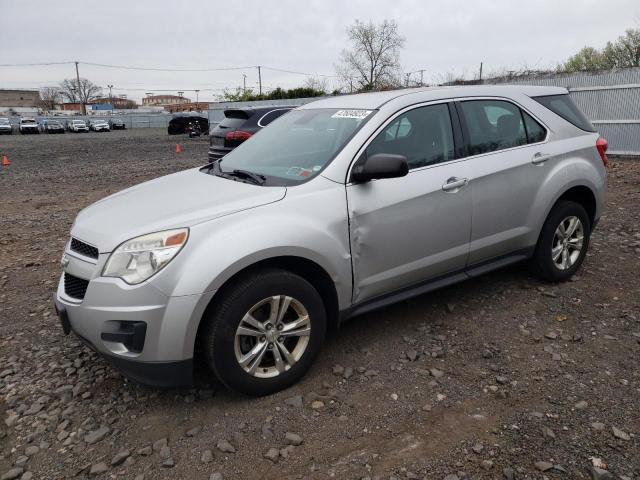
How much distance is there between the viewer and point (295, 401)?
293 centimetres

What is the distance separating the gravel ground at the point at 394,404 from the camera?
2.45 metres

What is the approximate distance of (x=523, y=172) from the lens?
3.89 m

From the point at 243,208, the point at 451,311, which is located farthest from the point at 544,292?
the point at 243,208

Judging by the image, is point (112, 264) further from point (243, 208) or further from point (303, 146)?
point (303, 146)

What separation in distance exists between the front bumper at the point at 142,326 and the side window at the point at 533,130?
2.91 m

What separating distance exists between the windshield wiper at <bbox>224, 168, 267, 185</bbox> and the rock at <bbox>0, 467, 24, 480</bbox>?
1.98 metres

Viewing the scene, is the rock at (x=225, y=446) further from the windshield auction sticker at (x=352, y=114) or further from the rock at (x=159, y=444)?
the windshield auction sticker at (x=352, y=114)

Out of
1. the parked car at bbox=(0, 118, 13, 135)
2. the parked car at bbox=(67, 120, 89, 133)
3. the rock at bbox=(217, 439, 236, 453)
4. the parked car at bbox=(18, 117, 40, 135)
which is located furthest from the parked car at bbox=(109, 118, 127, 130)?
the rock at bbox=(217, 439, 236, 453)

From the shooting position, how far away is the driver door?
316cm

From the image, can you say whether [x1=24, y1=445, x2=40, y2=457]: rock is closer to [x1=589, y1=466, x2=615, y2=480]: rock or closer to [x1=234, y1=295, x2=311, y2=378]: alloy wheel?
[x1=234, y1=295, x2=311, y2=378]: alloy wheel

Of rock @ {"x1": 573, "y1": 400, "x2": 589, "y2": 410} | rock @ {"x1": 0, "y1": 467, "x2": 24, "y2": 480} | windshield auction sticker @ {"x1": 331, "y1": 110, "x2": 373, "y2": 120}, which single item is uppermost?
windshield auction sticker @ {"x1": 331, "y1": 110, "x2": 373, "y2": 120}

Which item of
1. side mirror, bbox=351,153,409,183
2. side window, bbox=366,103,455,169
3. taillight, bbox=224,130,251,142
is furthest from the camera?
taillight, bbox=224,130,251,142

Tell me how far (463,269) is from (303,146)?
149 centimetres

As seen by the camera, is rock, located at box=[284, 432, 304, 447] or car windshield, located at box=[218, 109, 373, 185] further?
car windshield, located at box=[218, 109, 373, 185]
